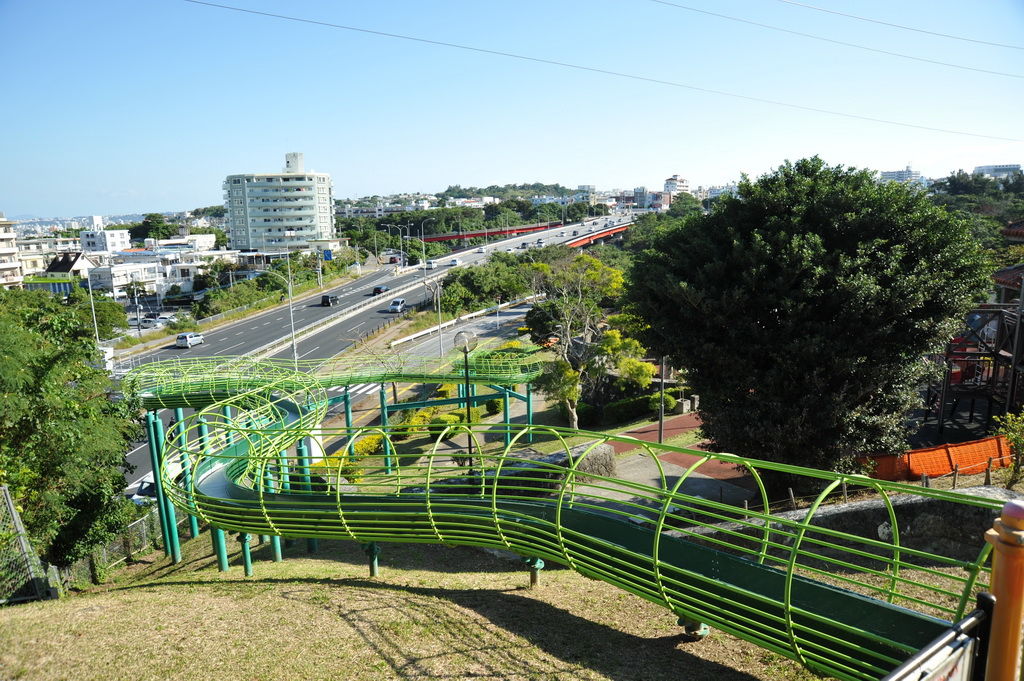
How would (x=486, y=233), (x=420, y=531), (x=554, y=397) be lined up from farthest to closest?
(x=486, y=233), (x=554, y=397), (x=420, y=531)

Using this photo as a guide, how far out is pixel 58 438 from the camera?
14.7 meters

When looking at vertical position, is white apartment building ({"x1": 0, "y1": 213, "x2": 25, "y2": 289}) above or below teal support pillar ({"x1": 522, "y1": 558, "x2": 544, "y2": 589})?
above

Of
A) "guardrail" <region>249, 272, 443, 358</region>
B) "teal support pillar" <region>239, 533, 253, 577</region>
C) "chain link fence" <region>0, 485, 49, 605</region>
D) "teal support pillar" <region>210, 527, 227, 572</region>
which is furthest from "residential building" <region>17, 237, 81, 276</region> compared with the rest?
"teal support pillar" <region>239, 533, 253, 577</region>

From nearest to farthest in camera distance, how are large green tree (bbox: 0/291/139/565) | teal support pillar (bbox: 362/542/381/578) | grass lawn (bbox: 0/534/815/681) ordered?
grass lawn (bbox: 0/534/815/681) → teal support pillar (bbox: 362/542/381/578) → large green tree (bbox: 0/291/139/565)

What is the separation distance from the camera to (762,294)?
14.2 m

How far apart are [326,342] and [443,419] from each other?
2410 centimetres

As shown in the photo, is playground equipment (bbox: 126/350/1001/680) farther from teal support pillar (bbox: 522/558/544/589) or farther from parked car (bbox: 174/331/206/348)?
parked car (bbox: 174/331/206/348)

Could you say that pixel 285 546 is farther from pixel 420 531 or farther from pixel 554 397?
pixel 554 397

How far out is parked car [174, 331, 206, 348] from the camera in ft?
152

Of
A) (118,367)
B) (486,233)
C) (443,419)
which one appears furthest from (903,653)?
(486,233)

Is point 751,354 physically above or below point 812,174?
below

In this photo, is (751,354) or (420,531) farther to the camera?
(751,354)

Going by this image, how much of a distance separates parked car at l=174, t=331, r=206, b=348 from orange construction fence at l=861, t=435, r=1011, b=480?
146 feet

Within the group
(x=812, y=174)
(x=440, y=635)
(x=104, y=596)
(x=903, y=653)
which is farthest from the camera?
(x=812, y=174)
